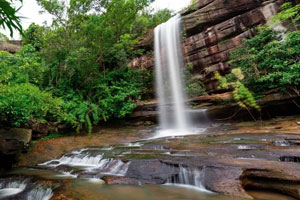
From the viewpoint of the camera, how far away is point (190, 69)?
13906 millimetres

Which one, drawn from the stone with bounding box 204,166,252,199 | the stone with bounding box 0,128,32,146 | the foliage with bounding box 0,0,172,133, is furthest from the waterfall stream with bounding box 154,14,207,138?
the stone with bounding box 204,166,252,199

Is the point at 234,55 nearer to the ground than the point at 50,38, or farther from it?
nearer to the ground

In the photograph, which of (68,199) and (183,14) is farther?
(183,14)

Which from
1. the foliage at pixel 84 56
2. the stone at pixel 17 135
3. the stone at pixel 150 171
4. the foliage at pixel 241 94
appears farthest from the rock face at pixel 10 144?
the foliage at pixel 241 94

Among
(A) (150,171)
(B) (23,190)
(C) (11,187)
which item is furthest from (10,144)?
(A) (150,171)

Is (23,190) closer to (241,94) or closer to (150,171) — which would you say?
(150,171)

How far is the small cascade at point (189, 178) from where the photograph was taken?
3.35 m

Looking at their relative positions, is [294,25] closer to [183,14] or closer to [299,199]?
[183,14]

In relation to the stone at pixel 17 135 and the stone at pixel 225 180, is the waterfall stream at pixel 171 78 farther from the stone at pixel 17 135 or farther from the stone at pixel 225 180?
the stone at pixel 225 180

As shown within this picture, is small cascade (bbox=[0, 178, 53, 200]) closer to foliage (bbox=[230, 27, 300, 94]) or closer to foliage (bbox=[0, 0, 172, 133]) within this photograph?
foliage (bbox=[0, 0, 172, 133])

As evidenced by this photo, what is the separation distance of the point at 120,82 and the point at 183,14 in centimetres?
882

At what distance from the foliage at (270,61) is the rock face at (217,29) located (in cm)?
169

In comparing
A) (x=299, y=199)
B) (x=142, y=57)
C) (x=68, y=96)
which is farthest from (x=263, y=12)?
(x=68, y=96)

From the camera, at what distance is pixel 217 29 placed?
43.5ft
